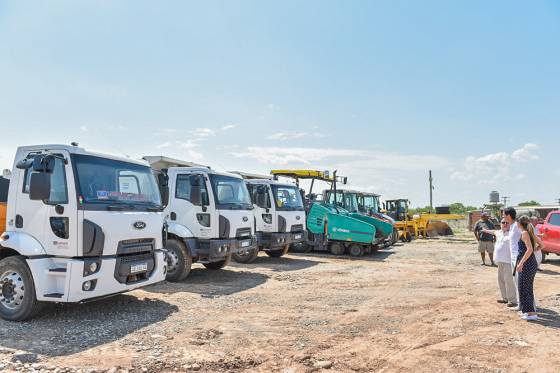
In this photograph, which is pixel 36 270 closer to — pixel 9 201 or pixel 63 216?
pixel 63 216

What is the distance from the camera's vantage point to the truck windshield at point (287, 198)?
13930 millimetres

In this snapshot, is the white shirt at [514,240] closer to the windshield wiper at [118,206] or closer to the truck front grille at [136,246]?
the truck front grille at [136,246]

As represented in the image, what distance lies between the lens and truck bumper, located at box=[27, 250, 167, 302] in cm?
587

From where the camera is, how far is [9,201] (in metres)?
6.53

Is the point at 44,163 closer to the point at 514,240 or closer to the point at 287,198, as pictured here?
the point at 514,240

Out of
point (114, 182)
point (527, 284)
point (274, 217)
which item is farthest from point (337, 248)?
point (114, 182)

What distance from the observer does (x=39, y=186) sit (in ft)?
19.1

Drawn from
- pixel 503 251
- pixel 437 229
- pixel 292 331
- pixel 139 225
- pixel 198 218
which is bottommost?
pixel 292 331

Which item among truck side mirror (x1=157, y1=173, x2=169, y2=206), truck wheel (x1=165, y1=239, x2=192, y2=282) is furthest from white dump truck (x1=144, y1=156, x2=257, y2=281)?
truck side mirror (x1=157, y1=173, x2=169, y2=206)

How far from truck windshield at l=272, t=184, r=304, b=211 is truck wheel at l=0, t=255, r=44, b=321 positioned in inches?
329

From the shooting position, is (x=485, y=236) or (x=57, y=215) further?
(x=485, y=236)

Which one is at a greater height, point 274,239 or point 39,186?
point 39,186

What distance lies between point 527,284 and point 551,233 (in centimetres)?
824

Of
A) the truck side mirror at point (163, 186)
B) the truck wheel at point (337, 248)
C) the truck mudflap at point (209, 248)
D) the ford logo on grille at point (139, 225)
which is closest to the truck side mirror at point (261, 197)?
the truck mudflap at point (209, 248)
